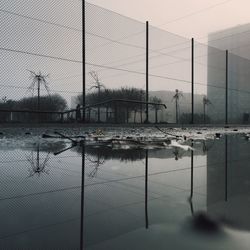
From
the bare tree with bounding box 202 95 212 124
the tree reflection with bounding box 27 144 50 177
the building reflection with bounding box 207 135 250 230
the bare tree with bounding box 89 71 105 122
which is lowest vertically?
the building reflection with bounding box 207 135 250 230

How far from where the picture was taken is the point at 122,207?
3.16ft

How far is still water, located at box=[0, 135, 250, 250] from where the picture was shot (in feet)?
2.29

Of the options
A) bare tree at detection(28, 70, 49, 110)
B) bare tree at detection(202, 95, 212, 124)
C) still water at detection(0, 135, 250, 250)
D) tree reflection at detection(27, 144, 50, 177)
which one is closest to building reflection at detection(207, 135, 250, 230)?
still water at detection(0, 135, 250, 250)

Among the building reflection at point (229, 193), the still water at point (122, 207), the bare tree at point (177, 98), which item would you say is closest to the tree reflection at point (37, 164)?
the still water at point (122, 207)

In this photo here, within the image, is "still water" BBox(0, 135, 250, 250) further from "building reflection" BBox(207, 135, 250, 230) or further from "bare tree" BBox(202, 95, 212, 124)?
"bare tree" BBox(202, 95, 212, 124)

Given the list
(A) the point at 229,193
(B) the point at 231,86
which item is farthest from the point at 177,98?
(A) the point at 229,193

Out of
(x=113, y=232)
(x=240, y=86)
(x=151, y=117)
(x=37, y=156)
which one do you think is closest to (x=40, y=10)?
(x=151, y=117)

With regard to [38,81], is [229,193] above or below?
below

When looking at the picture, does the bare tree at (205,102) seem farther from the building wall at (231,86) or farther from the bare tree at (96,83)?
the bare tree at (96,83)

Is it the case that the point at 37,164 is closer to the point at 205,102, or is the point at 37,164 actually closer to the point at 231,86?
the point at 205,102

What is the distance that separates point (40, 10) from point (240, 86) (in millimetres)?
9177

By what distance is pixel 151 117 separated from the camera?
8148mm

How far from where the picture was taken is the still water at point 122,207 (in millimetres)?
698

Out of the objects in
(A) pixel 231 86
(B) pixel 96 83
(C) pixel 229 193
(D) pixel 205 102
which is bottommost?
(C) pixel 229 193
